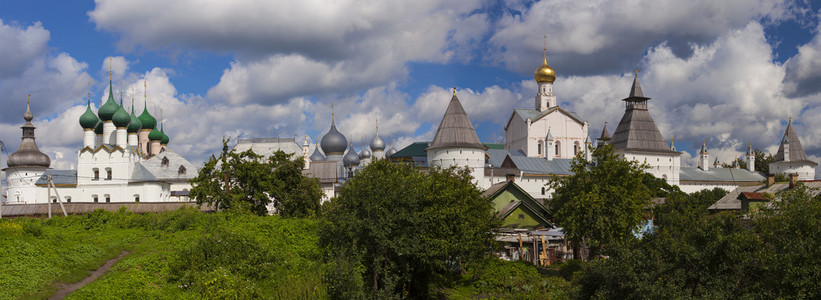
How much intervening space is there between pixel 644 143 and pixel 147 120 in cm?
5029

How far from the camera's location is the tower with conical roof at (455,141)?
47.0 metres

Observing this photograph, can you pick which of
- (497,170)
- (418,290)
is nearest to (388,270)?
(418,290)

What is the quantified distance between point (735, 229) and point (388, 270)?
9561 millimetres

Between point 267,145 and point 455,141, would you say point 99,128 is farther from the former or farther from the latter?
point 455,141

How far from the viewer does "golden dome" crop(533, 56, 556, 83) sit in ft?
255

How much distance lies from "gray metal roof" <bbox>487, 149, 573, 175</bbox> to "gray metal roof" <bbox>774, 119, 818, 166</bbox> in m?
27.7

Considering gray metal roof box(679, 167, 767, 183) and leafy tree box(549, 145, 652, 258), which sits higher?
gray metal roof box(679, 167, 767, 183)

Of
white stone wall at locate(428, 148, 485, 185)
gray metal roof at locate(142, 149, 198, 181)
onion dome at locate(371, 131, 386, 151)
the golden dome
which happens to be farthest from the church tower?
gray metal roof at locate(142, 149, 198, 181)

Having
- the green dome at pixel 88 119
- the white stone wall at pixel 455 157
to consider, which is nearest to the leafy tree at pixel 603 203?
the white stone wall at pixel 455 157

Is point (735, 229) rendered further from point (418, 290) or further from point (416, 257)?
point (418, 290)

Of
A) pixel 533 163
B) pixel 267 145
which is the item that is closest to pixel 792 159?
pixel 533 163

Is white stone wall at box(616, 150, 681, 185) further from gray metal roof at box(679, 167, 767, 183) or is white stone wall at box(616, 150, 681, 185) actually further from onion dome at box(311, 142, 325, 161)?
onion dome at box(311, 142, 325, 161)

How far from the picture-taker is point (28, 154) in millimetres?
55094

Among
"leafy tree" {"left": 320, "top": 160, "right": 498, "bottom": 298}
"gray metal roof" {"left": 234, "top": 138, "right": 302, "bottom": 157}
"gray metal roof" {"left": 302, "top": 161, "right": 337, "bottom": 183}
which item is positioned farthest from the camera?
"gray metal roof" {"left": 234, "top": 138, "right": 302, "bottom": 157}
